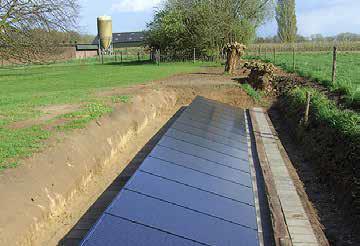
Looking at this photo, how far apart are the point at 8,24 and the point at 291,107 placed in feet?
75.0

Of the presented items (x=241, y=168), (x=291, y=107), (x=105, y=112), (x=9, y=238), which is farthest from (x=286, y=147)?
(x=9, y=238)

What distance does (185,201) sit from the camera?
746cm

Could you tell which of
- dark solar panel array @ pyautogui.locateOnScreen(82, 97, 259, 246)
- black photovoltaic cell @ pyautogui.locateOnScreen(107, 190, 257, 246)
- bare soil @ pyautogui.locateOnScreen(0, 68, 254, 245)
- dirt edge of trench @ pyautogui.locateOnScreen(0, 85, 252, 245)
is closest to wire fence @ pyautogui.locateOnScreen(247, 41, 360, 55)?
bare soil @ pyautogui.locateOnScreen(0, 68, 254, 245)

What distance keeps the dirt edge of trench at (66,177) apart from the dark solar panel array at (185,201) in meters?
1.72

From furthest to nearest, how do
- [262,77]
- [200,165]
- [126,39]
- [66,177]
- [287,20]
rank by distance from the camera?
[126,39]
[287,20]
[262,77]
[200,165]
[66,177]

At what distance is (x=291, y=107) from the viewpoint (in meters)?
19.5

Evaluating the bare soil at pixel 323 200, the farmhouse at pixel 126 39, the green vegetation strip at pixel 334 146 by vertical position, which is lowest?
the bare soil at pixel 323 200

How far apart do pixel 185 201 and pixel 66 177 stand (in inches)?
129

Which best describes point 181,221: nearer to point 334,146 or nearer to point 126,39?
point 334,146

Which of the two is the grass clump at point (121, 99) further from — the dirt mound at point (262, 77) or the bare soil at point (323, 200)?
the dirt mound at point (262, 77)

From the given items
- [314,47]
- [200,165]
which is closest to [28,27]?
[200,165]

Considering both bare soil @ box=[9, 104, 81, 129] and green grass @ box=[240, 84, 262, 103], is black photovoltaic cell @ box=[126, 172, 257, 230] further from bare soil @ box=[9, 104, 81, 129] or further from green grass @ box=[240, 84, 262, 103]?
green grass @ box=[240, 84, 262, 103]

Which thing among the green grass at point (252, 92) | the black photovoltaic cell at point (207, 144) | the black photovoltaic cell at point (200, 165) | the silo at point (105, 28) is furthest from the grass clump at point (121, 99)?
the silo at point (105, 28)

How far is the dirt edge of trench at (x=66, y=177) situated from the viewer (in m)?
7.27
